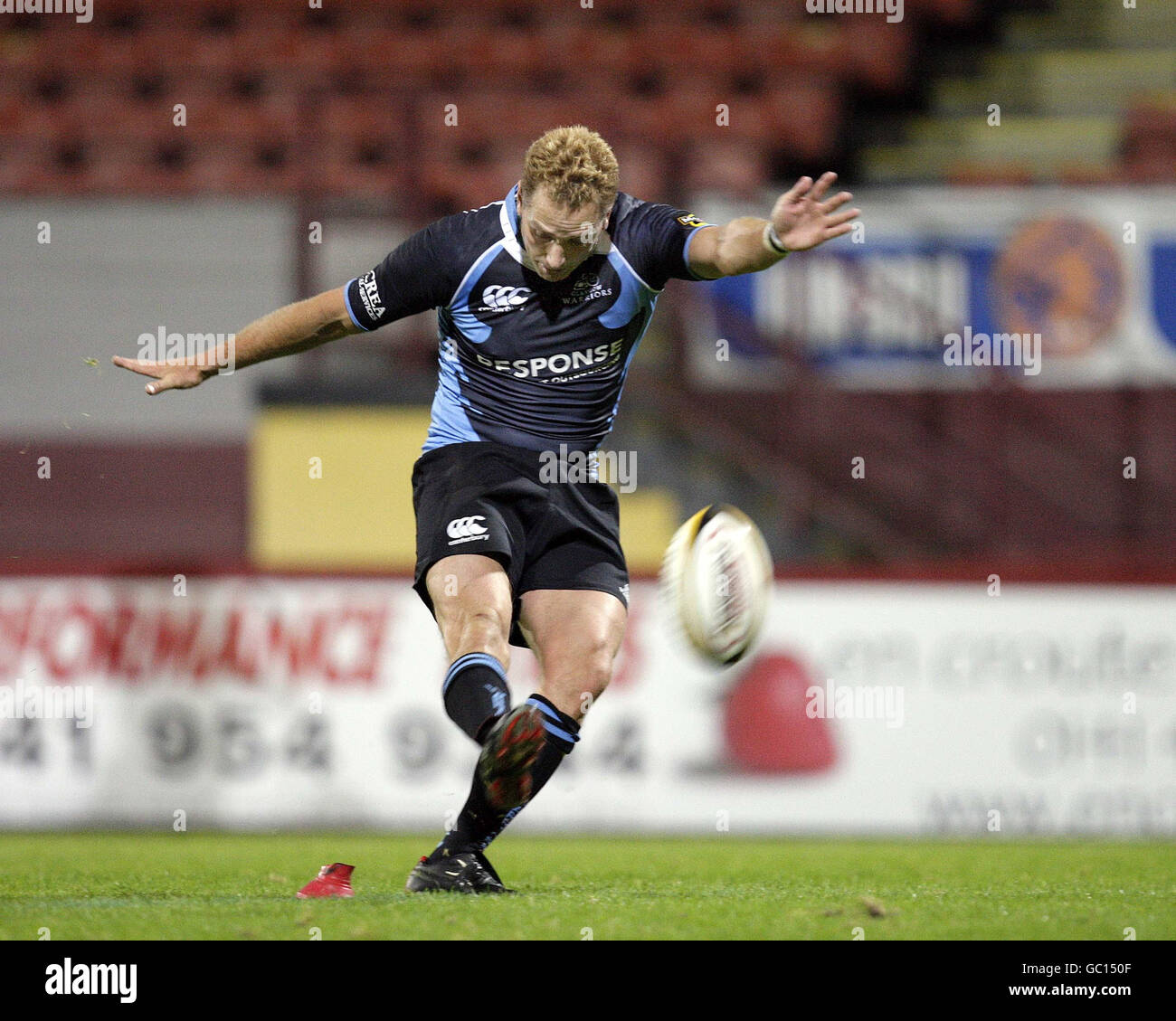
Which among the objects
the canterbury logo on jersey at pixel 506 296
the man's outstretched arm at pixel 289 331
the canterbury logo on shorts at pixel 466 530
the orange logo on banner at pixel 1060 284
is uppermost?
the orange logo on banner at pixel 1060 284

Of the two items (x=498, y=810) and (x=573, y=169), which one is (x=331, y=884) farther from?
(x=573, y=169)

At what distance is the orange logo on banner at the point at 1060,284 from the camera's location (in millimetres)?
11078

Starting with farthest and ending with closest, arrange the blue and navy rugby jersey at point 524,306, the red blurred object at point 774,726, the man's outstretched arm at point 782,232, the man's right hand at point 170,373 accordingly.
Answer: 1. the red blurred object at point 774,726
2. the man's right hand at point 170,373
3. the blue and navy rugby jersey at point 524,306
4. the man's outstretched arm at point 782,232

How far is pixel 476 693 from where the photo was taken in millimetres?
4664

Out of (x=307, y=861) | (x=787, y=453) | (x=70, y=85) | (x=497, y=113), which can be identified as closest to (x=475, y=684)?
(x=307, y=861)

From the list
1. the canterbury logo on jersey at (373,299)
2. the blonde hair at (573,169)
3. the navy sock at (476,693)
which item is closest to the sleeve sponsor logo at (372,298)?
the canterbury logo on jersey at (373,299)

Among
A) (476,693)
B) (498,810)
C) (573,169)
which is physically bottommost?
(498,810)

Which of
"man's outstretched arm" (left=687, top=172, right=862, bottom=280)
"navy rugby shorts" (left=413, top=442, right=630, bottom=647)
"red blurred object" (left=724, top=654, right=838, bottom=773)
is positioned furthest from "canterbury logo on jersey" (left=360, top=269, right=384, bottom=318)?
"red blurred object" (left=724, top=654, right=838, bottom=773)

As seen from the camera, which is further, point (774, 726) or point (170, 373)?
point (774, 726)

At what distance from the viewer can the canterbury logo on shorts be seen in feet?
16.5

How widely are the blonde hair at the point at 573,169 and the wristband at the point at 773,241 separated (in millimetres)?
454

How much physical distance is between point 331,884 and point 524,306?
1801mm

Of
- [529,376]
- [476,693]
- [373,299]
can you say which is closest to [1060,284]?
[529,376]

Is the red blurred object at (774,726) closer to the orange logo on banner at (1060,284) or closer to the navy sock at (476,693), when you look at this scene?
the orange logo on banner at (1060,284)
